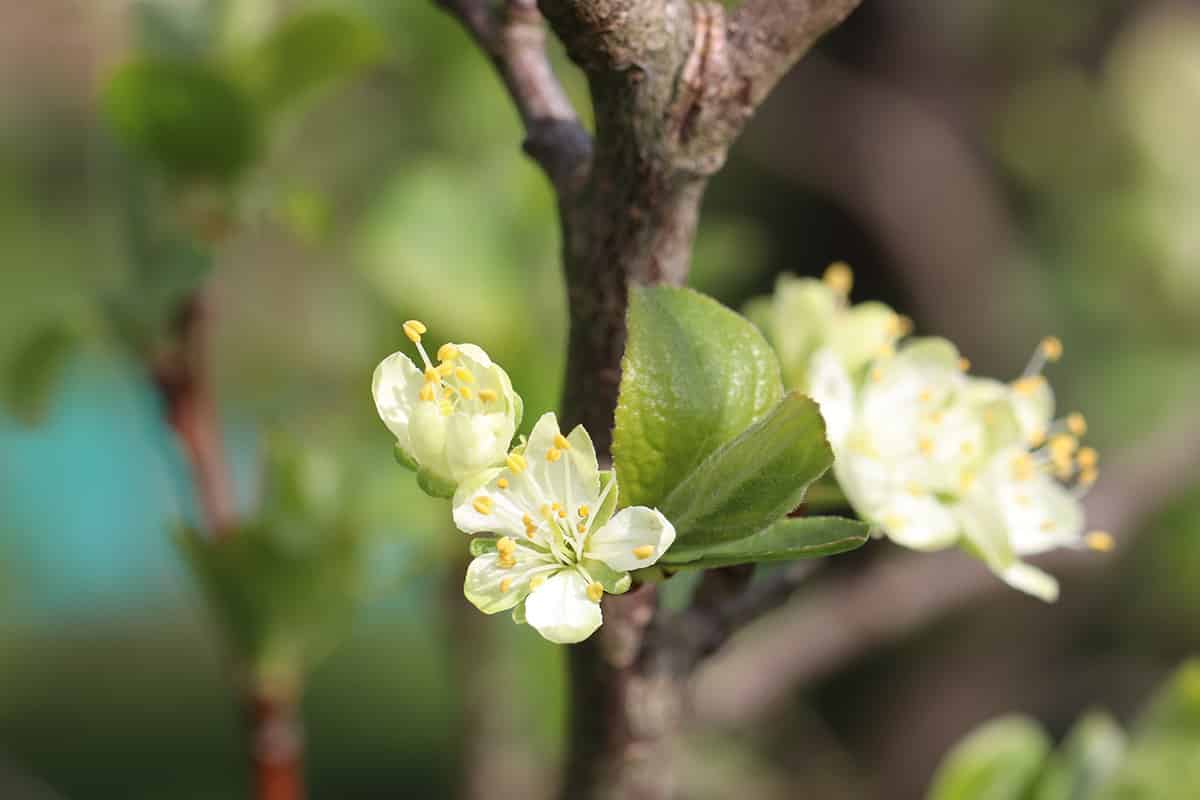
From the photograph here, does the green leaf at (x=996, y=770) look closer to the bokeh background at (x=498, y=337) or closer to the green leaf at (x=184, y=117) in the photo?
the bokeh background at (x=498, y=337)

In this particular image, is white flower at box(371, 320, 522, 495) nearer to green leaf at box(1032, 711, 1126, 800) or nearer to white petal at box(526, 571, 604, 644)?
white petal at box(526, 571, 604, 644)

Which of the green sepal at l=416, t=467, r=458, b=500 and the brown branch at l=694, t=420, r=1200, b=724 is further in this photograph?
the brown branch at l=694, t=420, r=1200, b=724

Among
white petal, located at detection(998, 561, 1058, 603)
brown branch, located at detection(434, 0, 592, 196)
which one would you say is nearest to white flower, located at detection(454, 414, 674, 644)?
brown branch, located at detection(434, 0, 592, 196)

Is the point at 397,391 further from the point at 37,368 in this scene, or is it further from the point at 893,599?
the point at 893,599

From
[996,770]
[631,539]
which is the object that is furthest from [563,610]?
[996,770]

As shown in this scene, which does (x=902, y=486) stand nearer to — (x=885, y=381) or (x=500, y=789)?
(x=885, y=381)

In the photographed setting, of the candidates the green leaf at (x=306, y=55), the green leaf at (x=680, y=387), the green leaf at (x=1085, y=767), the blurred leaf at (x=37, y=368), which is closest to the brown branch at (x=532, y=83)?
the green leaf at (x=680, y=387)

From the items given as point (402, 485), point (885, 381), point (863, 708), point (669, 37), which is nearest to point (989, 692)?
point (863, 708)
